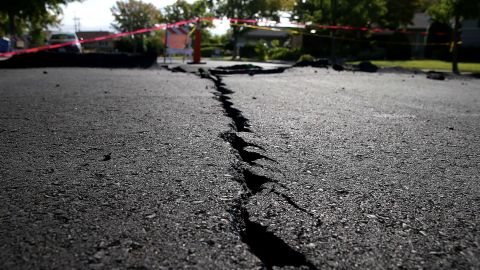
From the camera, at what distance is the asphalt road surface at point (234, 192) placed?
1407 mm

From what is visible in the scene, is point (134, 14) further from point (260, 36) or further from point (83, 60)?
point (83, 60)

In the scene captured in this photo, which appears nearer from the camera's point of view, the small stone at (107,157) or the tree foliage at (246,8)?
the small stone at (107,157)

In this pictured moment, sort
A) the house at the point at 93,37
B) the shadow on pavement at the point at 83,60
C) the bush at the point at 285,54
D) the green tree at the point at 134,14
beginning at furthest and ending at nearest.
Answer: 1. the green tree at the point at 134,14
2. the bush at the point at 285,54
3. the house at the point at 93,37
4. the shadow on pavement at the point at 83,60

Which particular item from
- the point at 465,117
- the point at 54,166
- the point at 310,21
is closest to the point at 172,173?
the point at 54,166

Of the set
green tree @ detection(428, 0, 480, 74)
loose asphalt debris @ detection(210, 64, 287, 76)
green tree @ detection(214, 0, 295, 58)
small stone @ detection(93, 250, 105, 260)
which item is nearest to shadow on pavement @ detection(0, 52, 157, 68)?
loose asphalt debris @ detection(210, 64, 287, 76)

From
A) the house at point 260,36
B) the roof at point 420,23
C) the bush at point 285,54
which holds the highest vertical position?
the roof at point 420,23

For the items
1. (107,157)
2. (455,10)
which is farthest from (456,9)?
(107,157)

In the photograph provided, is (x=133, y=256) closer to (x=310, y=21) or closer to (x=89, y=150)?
(x=89, y=150)

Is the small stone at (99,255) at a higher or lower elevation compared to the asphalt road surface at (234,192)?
higher

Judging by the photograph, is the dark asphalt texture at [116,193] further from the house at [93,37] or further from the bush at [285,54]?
the bush at [285,54]

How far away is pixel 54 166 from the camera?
7.80 ft

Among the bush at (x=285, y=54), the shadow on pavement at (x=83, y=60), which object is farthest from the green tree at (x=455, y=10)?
the bush at (x=285, y=54)

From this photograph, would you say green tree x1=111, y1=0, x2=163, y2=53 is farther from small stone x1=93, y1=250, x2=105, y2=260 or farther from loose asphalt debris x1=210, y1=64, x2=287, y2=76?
small stone x1=93, y1=250, x2=105, y2=260

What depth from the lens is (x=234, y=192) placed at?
1.98 metres
